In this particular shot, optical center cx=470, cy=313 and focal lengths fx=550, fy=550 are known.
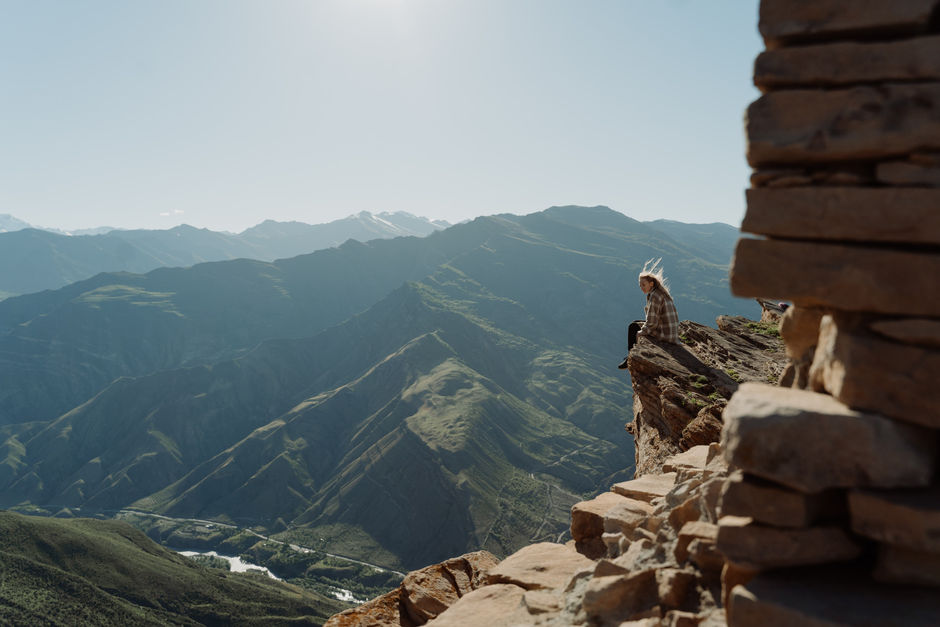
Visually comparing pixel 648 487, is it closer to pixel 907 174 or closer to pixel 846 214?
pixel 846 214

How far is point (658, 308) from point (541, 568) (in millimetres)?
12037

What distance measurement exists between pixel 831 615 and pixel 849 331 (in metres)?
2.64

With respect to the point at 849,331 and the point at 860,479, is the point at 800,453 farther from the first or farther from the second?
the point at 849,331

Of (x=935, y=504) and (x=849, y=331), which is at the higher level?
(x=849, y=331)

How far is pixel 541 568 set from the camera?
10.3 meters

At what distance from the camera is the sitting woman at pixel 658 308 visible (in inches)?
744

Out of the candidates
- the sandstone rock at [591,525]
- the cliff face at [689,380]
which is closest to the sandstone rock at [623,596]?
the sandstone rock at [591,525]

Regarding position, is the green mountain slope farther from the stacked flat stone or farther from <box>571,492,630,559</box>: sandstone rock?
the stacked flat stone

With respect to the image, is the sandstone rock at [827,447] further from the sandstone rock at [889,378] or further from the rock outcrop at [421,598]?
the rock outcrop at [421,598]

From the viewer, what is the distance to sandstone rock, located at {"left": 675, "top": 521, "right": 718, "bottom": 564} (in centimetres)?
655

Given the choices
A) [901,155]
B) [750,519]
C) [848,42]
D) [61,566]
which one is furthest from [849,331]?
[61,566]

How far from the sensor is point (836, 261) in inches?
217

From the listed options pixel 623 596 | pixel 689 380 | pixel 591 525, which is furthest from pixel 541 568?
pixel 689 380

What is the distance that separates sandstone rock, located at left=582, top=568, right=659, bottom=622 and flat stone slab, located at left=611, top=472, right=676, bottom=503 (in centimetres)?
→ 343
